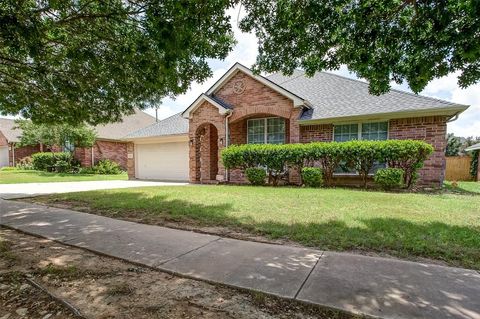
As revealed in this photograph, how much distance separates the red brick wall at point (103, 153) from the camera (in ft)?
75.5

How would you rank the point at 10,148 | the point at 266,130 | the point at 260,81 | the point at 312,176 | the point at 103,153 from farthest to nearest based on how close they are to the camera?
the point at 10,148 < the point at 103,153 < the point at 266,130 < the point at 260,81 < the point at 312,176

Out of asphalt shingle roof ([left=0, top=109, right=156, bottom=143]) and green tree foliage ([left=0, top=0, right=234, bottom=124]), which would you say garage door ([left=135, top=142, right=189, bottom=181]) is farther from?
green tree foliage ([left=0, top=0, right=234, bottom=124])

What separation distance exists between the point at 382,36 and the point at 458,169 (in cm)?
1901

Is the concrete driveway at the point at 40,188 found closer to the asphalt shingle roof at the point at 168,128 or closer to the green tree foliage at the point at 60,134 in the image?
the asphalt shingle roof at the point at 168,128

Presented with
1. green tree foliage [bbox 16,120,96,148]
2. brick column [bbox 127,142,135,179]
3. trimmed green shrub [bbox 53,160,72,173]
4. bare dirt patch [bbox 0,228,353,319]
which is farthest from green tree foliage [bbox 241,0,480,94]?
trimmed green shrub [bbox 53,160,72,173]

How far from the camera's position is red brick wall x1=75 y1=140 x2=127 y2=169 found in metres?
23.0

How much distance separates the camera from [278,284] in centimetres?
270

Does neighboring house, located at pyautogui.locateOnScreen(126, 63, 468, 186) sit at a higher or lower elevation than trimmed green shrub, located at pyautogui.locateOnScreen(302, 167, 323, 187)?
higher

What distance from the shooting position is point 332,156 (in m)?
10.2

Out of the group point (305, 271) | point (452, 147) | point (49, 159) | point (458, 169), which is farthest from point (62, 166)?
point (452, 147)

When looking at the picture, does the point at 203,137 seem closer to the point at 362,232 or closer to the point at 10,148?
the point at 362,232

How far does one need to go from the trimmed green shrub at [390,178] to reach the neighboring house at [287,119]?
5.49 feet

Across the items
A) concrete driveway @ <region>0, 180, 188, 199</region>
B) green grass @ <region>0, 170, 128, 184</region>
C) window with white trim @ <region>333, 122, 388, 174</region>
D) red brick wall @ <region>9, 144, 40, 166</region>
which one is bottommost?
green grass @ <region>0, 170, 128, 184</region>

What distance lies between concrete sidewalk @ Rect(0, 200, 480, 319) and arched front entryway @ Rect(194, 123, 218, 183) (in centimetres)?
970
